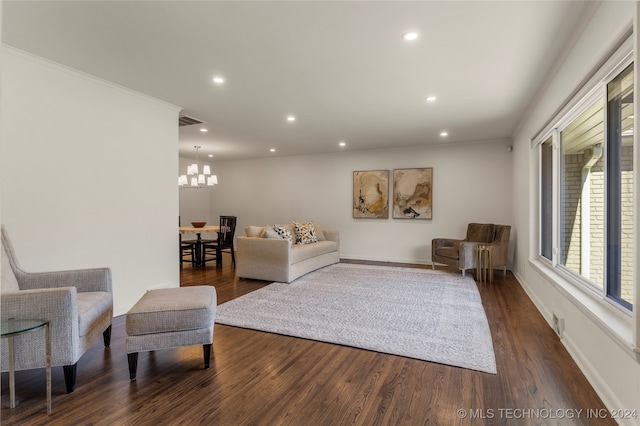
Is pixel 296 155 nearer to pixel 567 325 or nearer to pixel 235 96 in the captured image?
pixel 235 96

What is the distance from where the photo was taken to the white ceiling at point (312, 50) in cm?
231

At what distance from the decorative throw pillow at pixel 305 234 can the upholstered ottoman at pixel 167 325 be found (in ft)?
11.8

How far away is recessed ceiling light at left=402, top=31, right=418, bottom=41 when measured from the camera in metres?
2.56

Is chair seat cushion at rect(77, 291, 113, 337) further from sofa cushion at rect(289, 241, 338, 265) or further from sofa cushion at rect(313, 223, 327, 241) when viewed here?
sofa cushion at rect(313, 223, 327, 241)

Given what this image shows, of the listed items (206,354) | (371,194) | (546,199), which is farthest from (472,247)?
(206,354)

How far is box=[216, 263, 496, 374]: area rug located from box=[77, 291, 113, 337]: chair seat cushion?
40.8 inches

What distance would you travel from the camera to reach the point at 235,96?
3.87 meters

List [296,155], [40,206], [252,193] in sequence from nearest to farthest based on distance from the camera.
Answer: [40,206] → [296,155] → [252,193]

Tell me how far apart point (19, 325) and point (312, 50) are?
2692 millimetres

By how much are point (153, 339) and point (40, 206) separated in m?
1.76

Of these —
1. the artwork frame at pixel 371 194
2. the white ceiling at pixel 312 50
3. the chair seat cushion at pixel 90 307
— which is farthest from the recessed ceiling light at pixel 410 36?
Result: the artwork frame at pixel 371 194

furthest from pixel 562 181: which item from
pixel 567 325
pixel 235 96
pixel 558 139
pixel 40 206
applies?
pixel 40 206

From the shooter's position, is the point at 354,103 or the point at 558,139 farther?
the point at 354,103

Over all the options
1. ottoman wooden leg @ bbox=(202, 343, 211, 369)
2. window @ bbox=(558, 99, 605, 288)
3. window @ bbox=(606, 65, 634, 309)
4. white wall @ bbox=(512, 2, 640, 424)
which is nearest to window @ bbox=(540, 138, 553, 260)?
white wall @ bbox=(512, 2, 640, 424)
